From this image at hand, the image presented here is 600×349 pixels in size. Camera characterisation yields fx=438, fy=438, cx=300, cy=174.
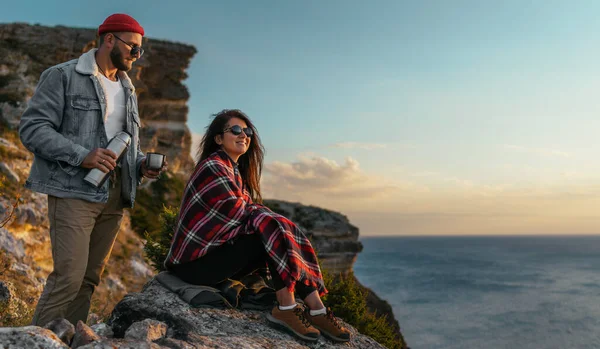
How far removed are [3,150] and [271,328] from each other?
491 inches

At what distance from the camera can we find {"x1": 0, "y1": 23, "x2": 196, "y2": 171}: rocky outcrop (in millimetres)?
18544

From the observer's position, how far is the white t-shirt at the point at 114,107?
13.4ft

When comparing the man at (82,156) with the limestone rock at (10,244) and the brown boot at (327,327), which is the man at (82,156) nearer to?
the brown boot at (327,327)

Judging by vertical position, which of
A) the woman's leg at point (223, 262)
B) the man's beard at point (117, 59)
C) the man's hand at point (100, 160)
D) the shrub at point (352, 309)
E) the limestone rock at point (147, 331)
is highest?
the man's beard at point (117, 59)

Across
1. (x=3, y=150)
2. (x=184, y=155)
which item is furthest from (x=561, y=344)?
(x=3, y=150)

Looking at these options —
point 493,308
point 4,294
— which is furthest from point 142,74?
point 493,308

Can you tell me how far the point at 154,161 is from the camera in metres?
4.20

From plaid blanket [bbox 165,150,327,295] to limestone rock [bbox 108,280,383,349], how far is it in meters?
0.43

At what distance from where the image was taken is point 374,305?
14797 mm

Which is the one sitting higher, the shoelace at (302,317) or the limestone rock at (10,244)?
the shoelace at (302,317)

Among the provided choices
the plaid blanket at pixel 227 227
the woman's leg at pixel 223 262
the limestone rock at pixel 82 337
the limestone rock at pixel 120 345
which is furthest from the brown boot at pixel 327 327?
the limestone rock at pixel 82 337

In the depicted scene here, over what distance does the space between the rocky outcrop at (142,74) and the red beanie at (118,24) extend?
51.0ft

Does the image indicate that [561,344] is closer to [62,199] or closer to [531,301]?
[531,301]

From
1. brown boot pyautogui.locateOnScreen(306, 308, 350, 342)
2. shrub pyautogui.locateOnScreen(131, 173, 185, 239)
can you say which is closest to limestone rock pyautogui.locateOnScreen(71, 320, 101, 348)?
brown boot pyautogui.locateOnScreen(306, 308, 350, 342)
